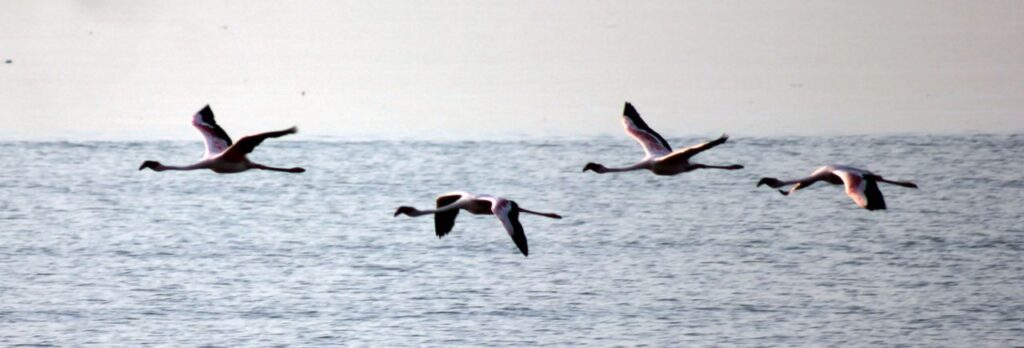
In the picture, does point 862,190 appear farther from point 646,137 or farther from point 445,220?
point 445,220

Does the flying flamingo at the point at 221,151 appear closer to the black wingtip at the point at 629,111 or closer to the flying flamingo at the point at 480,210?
the flying flamingo at the point at 480,210

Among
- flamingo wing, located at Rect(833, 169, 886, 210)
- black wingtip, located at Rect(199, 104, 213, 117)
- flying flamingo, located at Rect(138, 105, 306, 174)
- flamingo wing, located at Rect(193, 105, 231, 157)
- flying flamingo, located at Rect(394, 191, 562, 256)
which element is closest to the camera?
flying flamingo, located at Rect(394, 191, 562, 256)

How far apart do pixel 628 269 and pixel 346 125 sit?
1368 centimetres

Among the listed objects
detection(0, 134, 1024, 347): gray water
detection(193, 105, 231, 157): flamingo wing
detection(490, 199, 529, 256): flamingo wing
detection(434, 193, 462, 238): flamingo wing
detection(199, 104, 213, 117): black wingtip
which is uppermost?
detection(199, 104, 213, 117): black wingtip

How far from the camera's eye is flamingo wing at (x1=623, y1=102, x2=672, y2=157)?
2064cm

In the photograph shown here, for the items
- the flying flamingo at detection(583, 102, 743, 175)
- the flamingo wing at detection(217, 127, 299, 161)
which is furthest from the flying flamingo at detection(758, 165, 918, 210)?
the flamingo wing at detection(217, 127, 299, 161)

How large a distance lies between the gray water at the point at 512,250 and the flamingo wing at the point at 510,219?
4158 mm

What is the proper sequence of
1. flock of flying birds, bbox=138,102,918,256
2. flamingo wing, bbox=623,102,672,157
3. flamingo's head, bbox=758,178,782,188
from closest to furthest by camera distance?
1. flock of flying birds, bbox=138,102,918,256
2. flamingo's head, bbox=758,178,782,188
3. flamingo wing, bbox=623,102,672,157

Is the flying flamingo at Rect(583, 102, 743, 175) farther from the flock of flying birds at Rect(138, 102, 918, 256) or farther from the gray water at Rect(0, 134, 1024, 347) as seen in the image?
the gray water at Rect(0, 134, 1024, 347)

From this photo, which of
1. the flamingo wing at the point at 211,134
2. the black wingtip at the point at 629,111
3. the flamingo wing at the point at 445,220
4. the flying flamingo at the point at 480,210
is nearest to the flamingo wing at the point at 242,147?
the flamingo wing at the point at 211,134

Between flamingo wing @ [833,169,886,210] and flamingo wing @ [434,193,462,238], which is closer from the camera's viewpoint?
flamingo wing @ [833,169,886,210]

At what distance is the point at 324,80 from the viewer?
145 feet

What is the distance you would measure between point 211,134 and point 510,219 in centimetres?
465

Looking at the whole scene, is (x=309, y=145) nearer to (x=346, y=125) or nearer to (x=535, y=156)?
(x=346, y=125)
